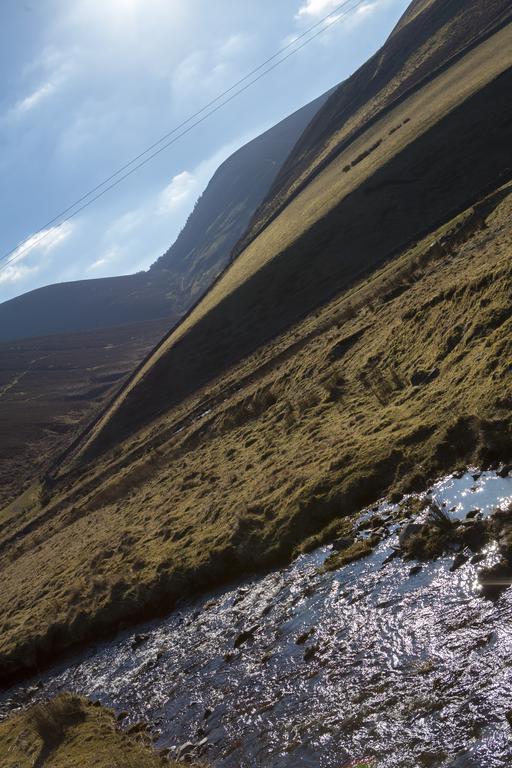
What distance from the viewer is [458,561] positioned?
11.8 m

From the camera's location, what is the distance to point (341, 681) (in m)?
10.7

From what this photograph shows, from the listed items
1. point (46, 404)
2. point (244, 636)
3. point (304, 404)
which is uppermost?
point (46, 404)

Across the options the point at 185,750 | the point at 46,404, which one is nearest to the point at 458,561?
the point at 185,750

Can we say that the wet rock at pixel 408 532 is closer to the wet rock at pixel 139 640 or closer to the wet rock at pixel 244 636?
the wet rock at pixel 244 636

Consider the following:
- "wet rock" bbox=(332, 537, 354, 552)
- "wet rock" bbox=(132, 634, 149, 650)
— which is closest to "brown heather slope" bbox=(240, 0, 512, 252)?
"wet rock" bbox=(332, 537, 354, 552)

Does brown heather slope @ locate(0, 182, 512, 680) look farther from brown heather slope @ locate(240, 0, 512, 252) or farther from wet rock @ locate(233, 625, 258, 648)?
brown heather slope @ locate(240, 0, 512, 252)

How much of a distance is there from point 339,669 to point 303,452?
1149cm

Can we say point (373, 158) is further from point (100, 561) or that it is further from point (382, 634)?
point (382, 634)

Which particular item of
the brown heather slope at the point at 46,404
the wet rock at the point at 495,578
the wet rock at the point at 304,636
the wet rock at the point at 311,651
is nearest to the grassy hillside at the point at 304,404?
the wet rock at the point at 304,636

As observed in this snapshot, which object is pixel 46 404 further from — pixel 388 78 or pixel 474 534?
pixel 474 534

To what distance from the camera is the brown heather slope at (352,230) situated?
5256cm

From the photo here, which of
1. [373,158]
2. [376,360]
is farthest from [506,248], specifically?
[373,158]

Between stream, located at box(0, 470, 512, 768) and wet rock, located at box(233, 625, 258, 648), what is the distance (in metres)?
0.03

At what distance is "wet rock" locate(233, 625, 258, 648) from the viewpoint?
46.2ft
